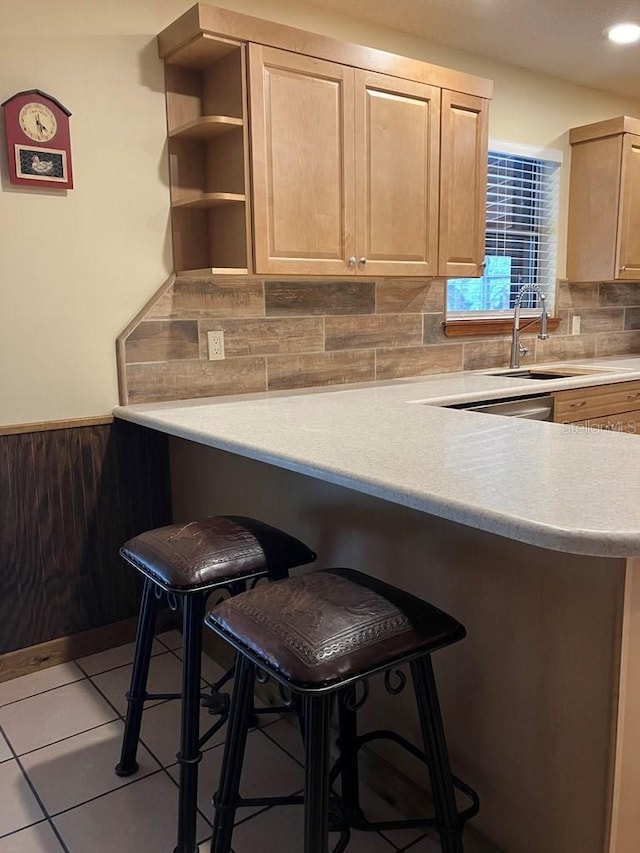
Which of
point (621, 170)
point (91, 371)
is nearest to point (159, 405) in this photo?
point (91, 371)

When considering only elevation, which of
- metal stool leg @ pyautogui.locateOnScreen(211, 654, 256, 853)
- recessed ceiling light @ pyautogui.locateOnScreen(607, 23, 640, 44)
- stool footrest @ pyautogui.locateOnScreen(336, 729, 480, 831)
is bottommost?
stool footrest @ pyautogui.locateOnScreen(336, 729, 480, 831)

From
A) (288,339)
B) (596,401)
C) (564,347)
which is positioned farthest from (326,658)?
(564,347)

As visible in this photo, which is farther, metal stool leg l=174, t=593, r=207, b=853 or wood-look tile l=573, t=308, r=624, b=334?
wood-look tile l=573, t=308, r=624, b=334

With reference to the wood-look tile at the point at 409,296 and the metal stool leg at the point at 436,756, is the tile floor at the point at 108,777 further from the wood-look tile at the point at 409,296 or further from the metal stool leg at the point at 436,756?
the wood-look tile at the point at 409,296

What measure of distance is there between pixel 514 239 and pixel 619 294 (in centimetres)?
96

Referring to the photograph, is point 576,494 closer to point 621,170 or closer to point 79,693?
point 79,693

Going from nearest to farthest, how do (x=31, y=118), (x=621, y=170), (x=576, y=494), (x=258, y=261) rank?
(x=576, y=494), (x=31, y=118), (x=258, y=261), (x=621, y=170)

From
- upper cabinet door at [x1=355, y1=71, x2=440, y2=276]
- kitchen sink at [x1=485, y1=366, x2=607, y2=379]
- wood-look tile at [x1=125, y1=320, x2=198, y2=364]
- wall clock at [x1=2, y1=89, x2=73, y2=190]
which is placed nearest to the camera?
wall clock at [x1=2, y1=89, x2=73, y2=190]

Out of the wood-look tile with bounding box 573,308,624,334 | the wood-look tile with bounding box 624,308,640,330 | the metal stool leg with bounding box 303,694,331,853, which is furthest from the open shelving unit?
the wood-look tile with bounding box 624,308,640,330

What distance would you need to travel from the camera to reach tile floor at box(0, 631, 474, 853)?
5.42 feet

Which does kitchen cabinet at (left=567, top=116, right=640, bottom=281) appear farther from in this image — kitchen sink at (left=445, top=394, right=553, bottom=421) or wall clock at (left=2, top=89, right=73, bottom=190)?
wall clock at (left=2, top=89, right=73, bottom=190)

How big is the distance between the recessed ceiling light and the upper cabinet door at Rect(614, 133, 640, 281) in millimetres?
584

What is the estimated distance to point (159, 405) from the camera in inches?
100

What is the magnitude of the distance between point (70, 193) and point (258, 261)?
0.67m
